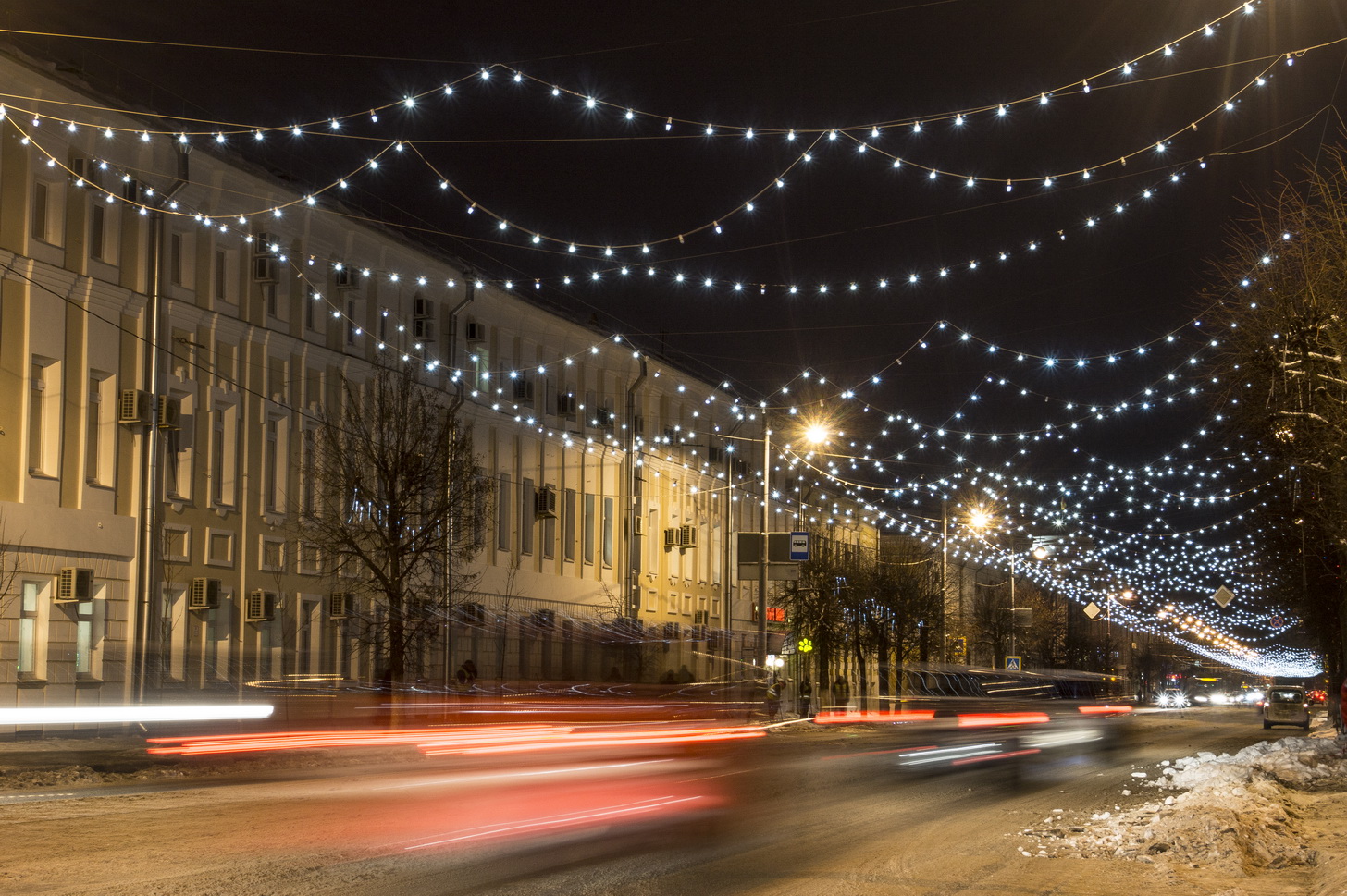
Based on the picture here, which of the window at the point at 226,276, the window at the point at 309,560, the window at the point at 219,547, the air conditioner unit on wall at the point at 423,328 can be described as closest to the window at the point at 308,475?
the window at the point at 309,560

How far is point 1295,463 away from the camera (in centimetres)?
2211

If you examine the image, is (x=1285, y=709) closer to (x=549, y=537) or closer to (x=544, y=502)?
(x=549, y=537)

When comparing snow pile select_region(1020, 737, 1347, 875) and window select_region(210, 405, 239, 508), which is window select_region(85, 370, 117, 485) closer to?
window select_region(210, 405, 239, 508)

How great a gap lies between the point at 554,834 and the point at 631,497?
35.8 m

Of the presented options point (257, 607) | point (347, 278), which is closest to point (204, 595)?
point (257, 607)

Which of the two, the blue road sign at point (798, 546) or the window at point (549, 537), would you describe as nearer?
the blue road sign at point (798, 546)

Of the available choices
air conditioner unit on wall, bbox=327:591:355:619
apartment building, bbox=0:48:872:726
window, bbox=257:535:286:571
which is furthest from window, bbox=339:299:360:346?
air conditioner unit on wall, bbox=327:591:355:619

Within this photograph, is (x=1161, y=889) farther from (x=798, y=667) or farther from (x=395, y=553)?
(x=798, y=667)

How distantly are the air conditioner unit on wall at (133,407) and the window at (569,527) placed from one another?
18.3m

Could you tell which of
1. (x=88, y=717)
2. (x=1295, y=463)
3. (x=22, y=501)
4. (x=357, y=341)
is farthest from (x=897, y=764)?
A: (x=357, y=341)

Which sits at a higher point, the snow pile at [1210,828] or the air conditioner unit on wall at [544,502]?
the air conditioner unit on wall at [544,502]

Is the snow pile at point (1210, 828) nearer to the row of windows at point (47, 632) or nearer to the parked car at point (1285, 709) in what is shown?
the row of windows at point (47, 632)

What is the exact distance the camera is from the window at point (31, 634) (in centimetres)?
2625

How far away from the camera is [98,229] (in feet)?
92.7
